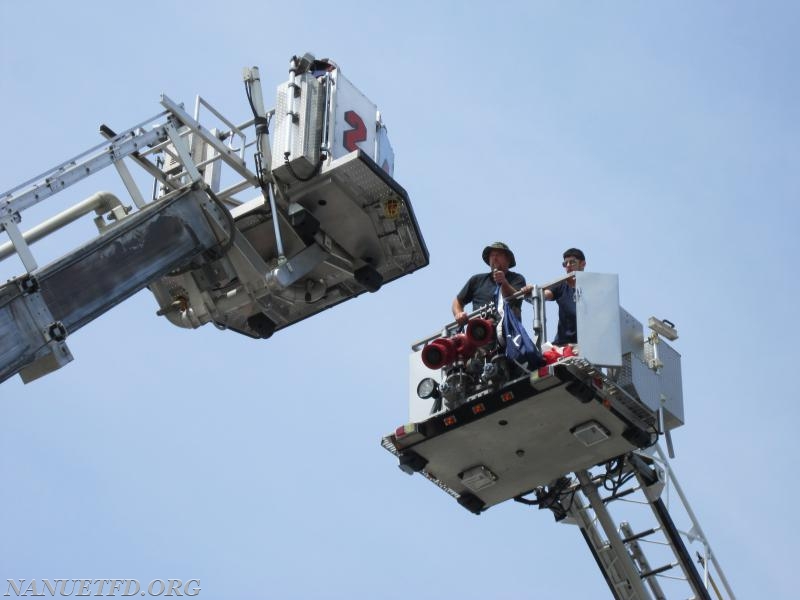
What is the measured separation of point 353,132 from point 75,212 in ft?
11.4

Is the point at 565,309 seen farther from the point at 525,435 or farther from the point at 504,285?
the point at 525,435

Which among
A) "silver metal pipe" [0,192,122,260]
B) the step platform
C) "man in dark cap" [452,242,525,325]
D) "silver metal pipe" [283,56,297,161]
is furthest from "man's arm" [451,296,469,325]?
"silver metal pipe" [0,192,122,260]

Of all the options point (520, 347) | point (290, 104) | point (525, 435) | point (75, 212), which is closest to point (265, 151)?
point (290, 104)

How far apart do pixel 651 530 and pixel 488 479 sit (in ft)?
7.04

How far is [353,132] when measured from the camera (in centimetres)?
1812

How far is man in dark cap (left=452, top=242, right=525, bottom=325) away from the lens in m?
18.7

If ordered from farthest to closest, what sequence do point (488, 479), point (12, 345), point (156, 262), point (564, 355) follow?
point (488, 479) → point (564, 355) → point (156, 262) → point (12, 345)

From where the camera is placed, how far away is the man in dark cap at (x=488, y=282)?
18.7m

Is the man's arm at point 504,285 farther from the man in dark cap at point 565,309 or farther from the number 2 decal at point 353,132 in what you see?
the number 2 decal at point 353,132

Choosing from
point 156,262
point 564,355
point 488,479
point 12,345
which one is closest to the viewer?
point 12,345

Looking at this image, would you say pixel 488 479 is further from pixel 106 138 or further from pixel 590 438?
pixel 106 138

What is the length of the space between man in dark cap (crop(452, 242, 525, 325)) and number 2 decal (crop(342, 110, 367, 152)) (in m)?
2.22

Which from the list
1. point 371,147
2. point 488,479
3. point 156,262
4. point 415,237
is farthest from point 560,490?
point 156,262

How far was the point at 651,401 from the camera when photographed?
18.0 meters
